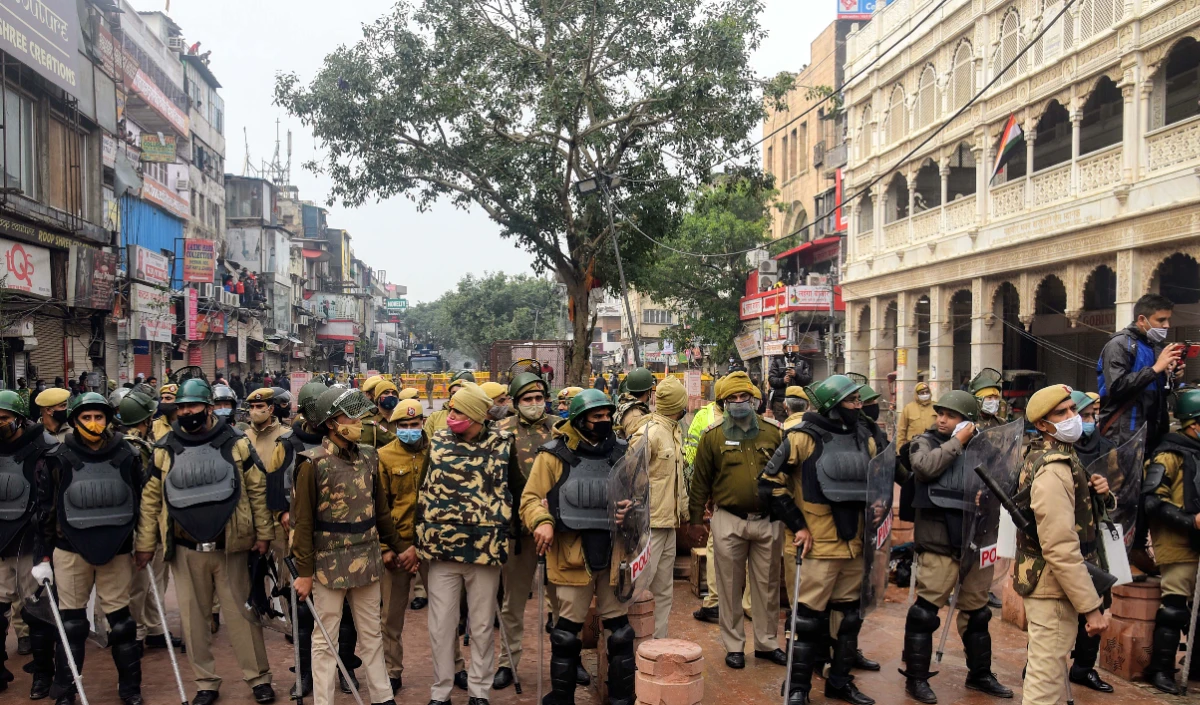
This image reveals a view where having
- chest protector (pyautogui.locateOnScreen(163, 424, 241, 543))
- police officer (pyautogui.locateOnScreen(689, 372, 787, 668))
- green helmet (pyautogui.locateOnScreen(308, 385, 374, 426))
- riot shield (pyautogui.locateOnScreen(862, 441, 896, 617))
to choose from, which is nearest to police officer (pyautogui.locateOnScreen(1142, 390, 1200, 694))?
riot shield (pyautogui.locateOnScreen(862, 441, 896, 617))

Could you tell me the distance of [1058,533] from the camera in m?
4.65

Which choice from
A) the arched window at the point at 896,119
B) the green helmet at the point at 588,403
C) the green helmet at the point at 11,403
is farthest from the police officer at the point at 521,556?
the arched window at the point at 896,119

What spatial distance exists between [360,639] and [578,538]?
54.7 inches

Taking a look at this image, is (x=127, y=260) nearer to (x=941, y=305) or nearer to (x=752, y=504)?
(x=941, y=305)

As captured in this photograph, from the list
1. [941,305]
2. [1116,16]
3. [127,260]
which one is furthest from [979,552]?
[127,260]

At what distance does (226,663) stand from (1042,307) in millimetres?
23040

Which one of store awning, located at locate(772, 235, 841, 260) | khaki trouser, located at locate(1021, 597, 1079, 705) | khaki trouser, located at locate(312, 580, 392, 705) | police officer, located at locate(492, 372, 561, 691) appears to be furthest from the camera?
store awning, located at locate(772, 235, 841, 260)

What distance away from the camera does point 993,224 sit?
21.5 meters

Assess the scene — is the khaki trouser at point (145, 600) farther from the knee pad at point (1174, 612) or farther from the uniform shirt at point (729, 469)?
the knee pad at point (1174, 612)

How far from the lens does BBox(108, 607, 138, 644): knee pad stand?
5.73 meters

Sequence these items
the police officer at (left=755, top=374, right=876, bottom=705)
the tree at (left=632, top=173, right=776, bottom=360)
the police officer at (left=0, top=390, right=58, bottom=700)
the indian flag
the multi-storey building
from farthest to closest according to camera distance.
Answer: the tree at (left=632, top=173, right=776, bottom=360) → the indian flag → the multi-storey building → the police officer at (left=0, top=390, right=58, bottom=700) → the police officer at (left=755, top=374, right=876, bottom=705)

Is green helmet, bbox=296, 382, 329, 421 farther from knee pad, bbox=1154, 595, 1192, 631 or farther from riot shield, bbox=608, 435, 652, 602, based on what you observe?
knee pad, bbox=1154, 595, 1192, 631

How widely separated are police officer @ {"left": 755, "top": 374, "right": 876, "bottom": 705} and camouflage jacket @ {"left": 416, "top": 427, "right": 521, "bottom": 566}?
1680 millimetres

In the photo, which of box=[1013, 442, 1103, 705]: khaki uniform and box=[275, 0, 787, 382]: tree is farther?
box=[275, 0, 787, 382]: tree
